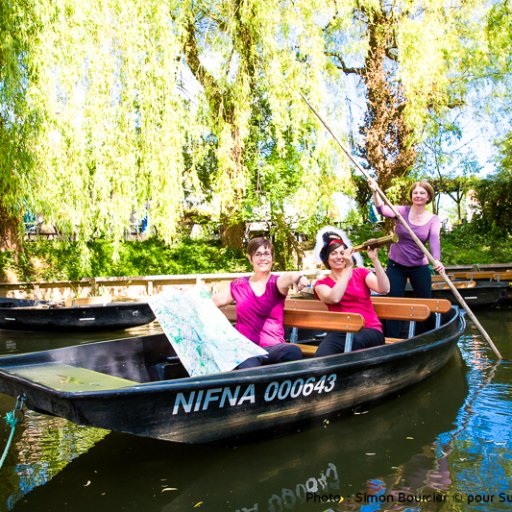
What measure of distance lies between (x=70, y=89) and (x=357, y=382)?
6.65 metres

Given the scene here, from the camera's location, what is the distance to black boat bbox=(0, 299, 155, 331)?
30.9 feet

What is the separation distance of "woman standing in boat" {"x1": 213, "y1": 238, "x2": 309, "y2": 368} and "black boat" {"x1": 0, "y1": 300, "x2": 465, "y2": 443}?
1.17ft

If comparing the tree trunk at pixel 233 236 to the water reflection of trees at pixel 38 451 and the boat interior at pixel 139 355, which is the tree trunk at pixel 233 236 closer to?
the boat interior at pixel 139 355

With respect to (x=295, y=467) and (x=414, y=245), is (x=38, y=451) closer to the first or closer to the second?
(x=295, y=467)

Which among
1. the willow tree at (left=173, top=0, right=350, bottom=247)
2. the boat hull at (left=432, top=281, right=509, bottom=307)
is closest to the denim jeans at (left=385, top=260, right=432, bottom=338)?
the boat hull at (left=432, top=281, right=509, bottom=307)

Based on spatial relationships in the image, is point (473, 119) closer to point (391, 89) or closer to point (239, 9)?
point (391, 89)

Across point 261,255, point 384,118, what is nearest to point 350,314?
point 261,255

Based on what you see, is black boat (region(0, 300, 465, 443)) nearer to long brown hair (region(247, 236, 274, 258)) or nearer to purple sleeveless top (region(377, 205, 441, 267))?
long brown hair (region(247, 236, 274, 258))

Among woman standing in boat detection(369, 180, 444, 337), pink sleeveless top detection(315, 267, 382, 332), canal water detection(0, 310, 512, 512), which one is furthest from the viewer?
woman standing in boat detection(369, 180, 444, 337)

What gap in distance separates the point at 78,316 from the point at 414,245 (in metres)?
6.05

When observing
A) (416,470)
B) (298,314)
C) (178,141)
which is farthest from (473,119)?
(416,470)

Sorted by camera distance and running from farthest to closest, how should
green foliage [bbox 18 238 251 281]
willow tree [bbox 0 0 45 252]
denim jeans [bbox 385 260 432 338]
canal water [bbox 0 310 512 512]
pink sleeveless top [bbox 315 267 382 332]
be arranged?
green foliage [bbox 18 238 251 281], willow tree [bbox 0 0 45 252], denim jeans [bbox 385 260 432 338], pink sleeveless top [bbox 315 267 382 332], canal water [bbox 0 310 512 512]

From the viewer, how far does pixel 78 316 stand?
950 cm

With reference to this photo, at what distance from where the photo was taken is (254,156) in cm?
1279
